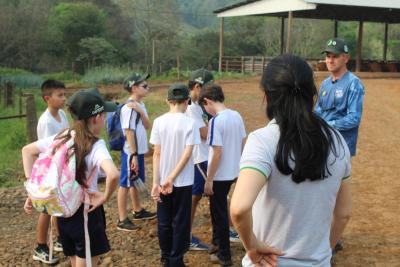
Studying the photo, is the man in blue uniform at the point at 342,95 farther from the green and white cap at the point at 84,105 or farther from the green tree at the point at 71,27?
the green tree at the point at 71,27

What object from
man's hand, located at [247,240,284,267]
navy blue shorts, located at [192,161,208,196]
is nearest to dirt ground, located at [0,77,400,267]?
navy blue shorts, located at [192,161,208,196]

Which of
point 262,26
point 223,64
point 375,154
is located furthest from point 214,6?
point 375,154

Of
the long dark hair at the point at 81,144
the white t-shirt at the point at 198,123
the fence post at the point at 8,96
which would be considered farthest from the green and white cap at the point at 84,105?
the fence post at the point at 8,96

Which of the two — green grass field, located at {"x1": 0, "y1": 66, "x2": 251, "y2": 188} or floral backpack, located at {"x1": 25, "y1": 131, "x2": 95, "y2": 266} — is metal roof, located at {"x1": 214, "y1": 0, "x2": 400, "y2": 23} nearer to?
green grass field, located at {"x1": 0, "y1": 66, "x2": 251, "y2": 188}

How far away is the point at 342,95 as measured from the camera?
407 cm

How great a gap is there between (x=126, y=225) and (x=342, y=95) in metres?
2.43

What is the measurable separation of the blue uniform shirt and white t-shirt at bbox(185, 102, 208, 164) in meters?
1.10

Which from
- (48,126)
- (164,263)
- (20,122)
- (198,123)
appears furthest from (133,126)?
(20,122)

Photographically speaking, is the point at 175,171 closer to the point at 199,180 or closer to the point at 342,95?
the point at 199,180

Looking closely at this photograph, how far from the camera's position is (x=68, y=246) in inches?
126

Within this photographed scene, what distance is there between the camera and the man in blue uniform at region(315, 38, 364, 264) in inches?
158

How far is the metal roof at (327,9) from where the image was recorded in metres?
20.4

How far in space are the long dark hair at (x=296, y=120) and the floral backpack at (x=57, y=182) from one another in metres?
1.44

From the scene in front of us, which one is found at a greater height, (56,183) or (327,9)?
(327,9)
